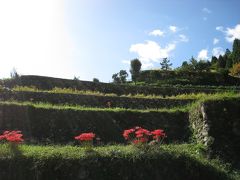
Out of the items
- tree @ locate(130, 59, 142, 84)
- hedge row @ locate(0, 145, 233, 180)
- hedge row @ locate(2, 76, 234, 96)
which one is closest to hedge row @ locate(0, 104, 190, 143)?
hedge row @ locate(0, 145, 233, 180)

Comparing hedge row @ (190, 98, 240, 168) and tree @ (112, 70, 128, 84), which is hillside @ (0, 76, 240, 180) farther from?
tree @ (112, 70, 128, 84)

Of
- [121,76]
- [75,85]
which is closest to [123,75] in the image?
[121,76]

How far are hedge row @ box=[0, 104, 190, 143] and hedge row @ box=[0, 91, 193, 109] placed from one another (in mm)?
3372

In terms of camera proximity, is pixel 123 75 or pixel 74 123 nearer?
pixel 74 123

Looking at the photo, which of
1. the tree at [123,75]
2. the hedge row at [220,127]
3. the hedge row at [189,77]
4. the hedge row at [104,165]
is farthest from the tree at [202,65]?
the hedge row at [104,165]

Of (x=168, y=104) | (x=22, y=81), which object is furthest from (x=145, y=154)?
(x=22, y=81)

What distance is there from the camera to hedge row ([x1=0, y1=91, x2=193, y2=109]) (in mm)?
19000

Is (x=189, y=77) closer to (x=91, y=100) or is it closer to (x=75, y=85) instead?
(x=75, y=85)

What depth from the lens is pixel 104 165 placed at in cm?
1113

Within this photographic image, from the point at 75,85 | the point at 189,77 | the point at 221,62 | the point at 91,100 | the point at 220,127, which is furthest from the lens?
the point at 221,62

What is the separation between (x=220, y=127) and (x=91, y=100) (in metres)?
7.45

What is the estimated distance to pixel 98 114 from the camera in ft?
52.5

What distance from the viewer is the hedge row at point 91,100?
19.0 meters

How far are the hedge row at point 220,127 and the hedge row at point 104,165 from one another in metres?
2.10
